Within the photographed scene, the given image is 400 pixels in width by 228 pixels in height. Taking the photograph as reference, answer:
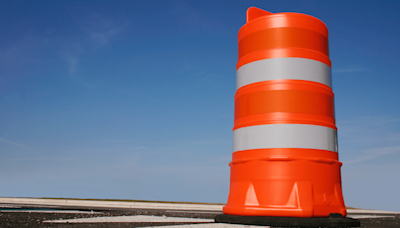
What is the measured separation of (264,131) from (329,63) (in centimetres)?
225

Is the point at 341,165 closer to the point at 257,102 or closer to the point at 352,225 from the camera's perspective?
the point at 352,225

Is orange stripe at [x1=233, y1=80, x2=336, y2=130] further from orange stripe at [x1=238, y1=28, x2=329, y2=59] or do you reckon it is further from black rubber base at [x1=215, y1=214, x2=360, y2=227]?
black rubber base at [x1=215, y1=214, x2=360, y2=227]

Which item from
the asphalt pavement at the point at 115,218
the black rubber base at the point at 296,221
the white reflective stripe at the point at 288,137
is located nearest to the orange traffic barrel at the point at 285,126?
the white reflective stripe at the point at 288,137

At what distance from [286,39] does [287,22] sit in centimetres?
36

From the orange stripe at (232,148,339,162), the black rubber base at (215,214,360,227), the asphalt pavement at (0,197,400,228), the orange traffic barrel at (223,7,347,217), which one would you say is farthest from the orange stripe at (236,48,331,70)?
the asphalt pavement at (0,197,400,228)

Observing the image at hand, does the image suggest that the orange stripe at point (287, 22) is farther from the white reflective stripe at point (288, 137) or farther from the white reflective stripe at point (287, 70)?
the white reflective stripe at point (288, 137)

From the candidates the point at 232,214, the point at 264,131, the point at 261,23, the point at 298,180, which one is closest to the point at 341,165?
the point at 298,180

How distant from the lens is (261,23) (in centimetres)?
699

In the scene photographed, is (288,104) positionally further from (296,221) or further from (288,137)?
(296,221)

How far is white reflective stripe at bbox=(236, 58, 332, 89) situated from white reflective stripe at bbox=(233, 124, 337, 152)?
978 mm

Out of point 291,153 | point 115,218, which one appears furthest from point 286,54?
point 115,218

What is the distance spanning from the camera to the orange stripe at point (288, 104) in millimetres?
6402

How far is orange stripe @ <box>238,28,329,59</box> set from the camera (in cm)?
675

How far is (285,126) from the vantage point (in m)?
6.32
